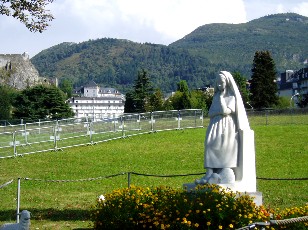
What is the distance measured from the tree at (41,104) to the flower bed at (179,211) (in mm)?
70549

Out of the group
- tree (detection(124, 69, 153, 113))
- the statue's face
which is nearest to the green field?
the statue's face

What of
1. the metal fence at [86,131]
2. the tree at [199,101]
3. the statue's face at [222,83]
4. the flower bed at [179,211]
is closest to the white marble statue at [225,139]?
the statue's face at [222,83]

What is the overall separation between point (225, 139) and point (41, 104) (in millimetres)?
73155

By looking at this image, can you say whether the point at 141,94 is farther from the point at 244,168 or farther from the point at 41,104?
the point at 244,168

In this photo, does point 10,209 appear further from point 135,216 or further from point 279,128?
point 279,128

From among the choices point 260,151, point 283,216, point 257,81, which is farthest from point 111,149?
point 257,81

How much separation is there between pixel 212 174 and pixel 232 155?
2.04 ft

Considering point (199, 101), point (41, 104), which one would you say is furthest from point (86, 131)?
point (199, 101)

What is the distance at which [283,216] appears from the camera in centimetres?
970

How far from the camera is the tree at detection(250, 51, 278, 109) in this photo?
267ft

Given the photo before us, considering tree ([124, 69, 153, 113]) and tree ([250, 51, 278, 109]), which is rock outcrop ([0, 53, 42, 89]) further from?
tree ([250, 51, 278, 109])

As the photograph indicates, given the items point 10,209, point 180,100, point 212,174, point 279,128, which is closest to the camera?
point 212,174

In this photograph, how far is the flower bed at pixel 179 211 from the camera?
32.3 ft

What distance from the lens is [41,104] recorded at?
83812mm
